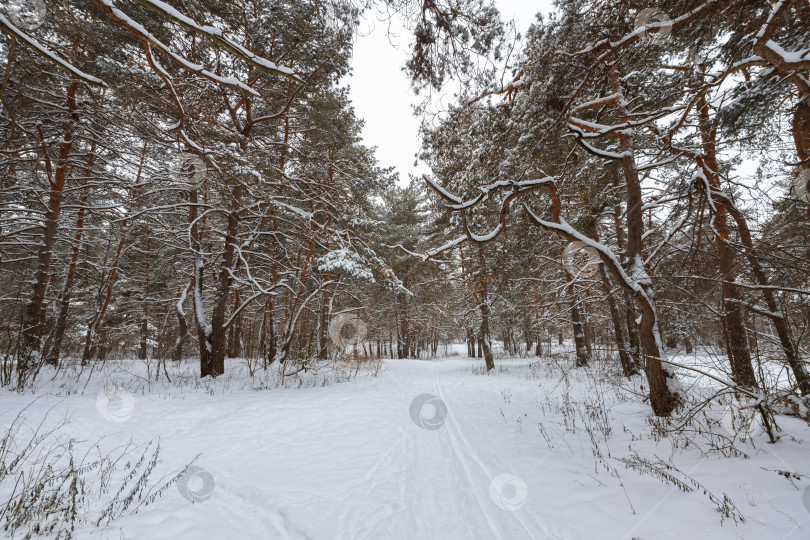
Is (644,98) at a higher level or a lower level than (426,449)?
higher

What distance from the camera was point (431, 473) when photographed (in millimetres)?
3590

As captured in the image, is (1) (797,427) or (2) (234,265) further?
(2) (234,265)

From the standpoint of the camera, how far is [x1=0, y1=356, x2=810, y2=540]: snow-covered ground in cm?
238

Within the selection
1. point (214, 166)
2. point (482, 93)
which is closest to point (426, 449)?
point (482, 93)

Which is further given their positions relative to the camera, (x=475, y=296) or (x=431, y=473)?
(x=475, y=296)

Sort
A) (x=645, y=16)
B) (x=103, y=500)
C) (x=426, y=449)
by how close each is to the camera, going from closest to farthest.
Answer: (x=103, y=500) < (x=645, y=16) < (x=426, y=449)

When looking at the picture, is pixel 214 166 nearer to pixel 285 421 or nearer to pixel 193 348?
pixel 285 421

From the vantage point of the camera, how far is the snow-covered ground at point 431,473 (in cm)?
238

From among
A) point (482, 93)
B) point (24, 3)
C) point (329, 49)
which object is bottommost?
point (482, 93)

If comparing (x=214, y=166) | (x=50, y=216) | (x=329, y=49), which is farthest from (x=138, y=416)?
(x=329, y=49)

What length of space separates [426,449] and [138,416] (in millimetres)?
5216

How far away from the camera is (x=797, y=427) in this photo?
12.8ft

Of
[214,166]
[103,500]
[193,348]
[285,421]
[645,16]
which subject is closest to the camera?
[103,500]

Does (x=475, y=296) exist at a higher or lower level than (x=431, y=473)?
higher
